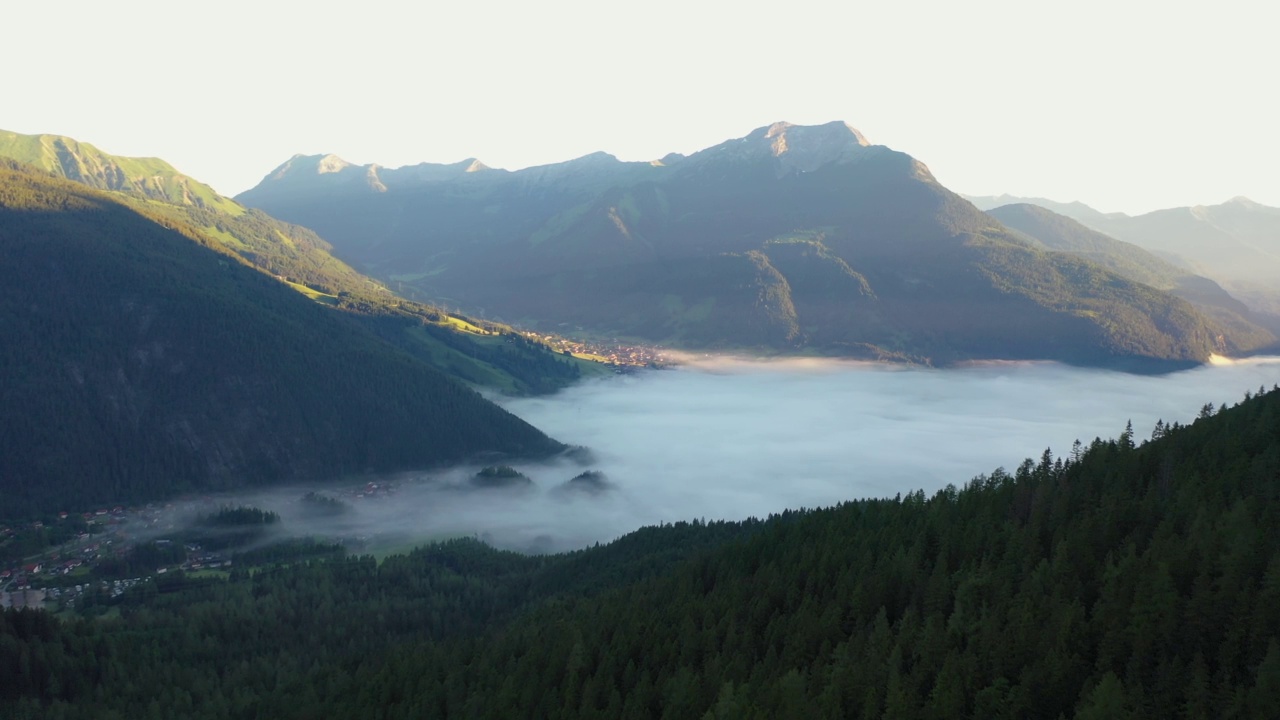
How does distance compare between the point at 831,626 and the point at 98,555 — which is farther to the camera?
the point at 98,555

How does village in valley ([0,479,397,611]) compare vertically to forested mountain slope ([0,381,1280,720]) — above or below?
below

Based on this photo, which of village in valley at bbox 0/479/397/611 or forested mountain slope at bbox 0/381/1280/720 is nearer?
forested mountain slope at bbox 0/381/1280/720

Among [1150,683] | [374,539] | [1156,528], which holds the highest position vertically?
[1156,528]

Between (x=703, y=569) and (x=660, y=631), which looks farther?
(x=703, y=569)

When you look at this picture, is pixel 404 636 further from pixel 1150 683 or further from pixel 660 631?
pixel 1150 683

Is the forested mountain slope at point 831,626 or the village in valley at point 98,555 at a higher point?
the forested mountain slope at point 831,626

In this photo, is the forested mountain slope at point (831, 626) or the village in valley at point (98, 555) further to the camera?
the village in valley at point (98, 555)

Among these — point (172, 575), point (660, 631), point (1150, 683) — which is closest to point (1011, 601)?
point (1150, 683)

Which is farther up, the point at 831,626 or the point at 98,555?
the point at 831,626
